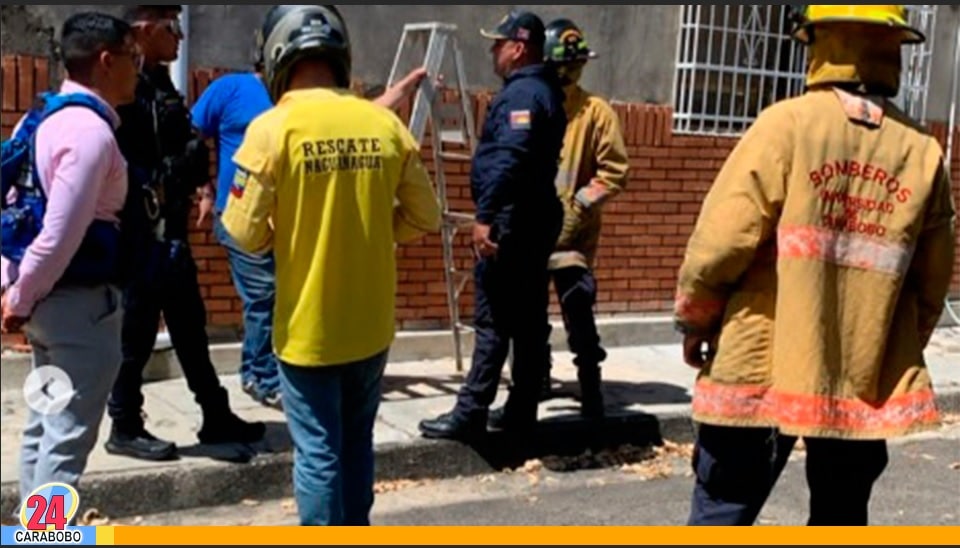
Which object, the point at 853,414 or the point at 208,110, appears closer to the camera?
the point at 853,414

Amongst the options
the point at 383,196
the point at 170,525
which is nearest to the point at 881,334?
the point at 383,196

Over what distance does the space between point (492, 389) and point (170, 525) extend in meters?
1.53

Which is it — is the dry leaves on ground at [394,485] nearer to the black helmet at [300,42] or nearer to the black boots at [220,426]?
the black boots at [220,426]

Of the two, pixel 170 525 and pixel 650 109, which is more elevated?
pixel 650 109

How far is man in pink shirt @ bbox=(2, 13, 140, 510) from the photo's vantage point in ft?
12.2

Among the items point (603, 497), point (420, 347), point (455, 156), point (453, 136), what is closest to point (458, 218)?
point (455, 156)

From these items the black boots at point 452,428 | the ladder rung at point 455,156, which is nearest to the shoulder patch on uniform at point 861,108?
the black boots at point 452,428

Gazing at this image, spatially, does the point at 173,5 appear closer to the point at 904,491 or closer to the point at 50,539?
the point at 50,539

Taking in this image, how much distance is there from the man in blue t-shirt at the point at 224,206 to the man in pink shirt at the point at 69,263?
1.60 m

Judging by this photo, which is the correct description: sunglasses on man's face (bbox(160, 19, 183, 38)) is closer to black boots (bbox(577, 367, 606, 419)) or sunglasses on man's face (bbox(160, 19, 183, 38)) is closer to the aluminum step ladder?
the aluminum step ladder

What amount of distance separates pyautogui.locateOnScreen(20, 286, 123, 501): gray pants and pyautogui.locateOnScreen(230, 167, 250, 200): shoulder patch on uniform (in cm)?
55

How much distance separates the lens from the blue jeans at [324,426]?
391 centimetres

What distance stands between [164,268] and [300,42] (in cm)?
151

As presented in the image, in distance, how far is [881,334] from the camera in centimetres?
355
